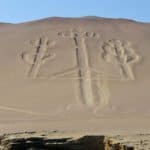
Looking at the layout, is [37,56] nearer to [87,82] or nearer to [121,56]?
[121,56]

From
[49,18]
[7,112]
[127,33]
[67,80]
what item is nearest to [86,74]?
[67,80]

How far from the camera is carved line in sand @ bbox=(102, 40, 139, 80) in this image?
25625 millimetres

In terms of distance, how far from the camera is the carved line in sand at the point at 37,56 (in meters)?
26.0

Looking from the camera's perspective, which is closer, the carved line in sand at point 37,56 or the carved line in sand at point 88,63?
the carved line in sand at point 88,63

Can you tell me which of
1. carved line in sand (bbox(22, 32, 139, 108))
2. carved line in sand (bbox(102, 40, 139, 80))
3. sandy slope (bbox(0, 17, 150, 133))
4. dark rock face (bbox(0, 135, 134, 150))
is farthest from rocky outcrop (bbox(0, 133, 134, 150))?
carved line in sand (bbox(102, 40, 139, 80))

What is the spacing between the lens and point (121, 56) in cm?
2672

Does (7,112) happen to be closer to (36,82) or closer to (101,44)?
(36,82)

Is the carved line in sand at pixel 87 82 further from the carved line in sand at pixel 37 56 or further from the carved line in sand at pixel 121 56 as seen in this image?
the carved line in sand at pixel 37 56

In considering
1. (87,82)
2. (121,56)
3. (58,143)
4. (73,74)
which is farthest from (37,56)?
(58,143)

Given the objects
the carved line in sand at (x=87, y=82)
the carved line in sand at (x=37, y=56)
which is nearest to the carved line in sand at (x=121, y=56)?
the carved line in sand at (x=87, y=82)

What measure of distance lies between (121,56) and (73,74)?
108 inches

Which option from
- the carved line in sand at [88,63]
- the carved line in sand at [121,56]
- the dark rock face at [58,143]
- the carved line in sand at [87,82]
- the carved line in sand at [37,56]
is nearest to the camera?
the dark rock face at [58,143]

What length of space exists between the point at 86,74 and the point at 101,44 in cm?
485

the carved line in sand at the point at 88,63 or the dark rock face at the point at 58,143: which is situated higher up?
the carved line in sand at the point at 88,63
